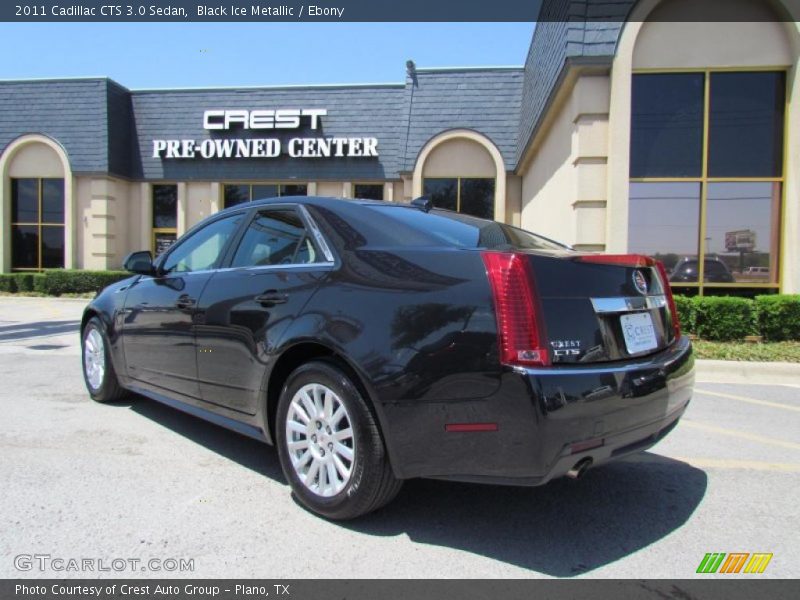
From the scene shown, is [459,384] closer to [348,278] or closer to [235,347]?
[348,278]

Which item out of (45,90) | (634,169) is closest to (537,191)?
(634,169)

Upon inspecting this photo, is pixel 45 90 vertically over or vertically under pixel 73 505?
over

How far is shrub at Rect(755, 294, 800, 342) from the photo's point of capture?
838cm

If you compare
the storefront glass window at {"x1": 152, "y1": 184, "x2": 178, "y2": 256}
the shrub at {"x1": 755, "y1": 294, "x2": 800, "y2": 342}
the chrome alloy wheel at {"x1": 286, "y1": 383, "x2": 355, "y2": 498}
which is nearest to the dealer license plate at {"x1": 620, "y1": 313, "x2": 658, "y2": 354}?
the chrome alloy wheel at {"x1": 286, "y1": 383, "x2": 355, "y2": 498}

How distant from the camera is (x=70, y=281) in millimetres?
17094

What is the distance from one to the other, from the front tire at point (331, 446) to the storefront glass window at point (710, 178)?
26.1ft

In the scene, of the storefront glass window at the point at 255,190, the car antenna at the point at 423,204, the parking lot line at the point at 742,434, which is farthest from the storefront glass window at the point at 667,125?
the storefront glass window at the point at 255,190

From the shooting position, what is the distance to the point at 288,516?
298 centimetres

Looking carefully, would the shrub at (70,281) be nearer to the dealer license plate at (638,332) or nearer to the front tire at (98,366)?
the front tire at (98,366)

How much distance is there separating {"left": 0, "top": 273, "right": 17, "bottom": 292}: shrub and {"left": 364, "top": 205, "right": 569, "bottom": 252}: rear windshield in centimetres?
1812

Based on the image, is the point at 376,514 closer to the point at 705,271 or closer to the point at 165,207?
the point at 705,271

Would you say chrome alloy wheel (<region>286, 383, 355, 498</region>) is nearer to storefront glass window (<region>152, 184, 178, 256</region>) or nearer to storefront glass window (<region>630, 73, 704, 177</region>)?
storefront glass window (<region>630, 73, 704, 177</region>)

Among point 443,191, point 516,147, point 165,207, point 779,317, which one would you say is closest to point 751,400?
point 779,317

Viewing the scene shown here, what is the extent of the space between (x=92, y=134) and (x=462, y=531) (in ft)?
63.2
